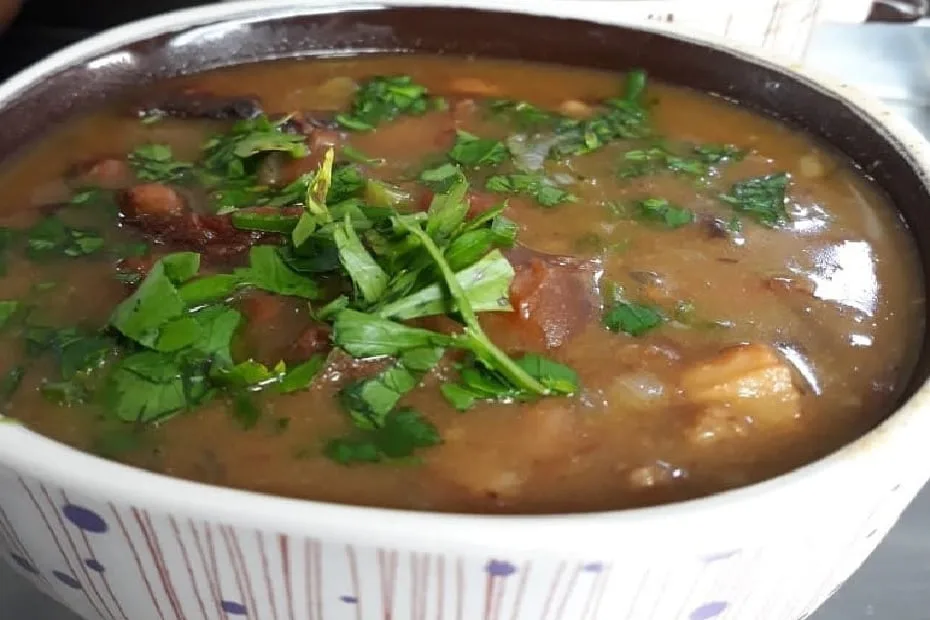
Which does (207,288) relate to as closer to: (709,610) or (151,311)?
(151,311)

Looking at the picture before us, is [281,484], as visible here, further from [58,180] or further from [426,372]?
[58,180]

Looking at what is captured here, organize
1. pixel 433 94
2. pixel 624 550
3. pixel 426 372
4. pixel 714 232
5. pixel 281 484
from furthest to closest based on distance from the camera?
pixel 433 94 → pixel 714 232 → pixel 426 372 → pixel 281 484 → pixel 624 550

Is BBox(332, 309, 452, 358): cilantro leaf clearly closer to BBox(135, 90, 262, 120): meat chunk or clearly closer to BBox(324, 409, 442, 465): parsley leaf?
BBox(324, 409, 442, 465): parsley leaf

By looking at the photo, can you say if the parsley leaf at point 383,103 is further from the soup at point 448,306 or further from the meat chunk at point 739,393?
the meat chunk at point 739,393

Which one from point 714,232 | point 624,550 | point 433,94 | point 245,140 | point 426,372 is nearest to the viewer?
point 624,550

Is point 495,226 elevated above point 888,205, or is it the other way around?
point 495,226

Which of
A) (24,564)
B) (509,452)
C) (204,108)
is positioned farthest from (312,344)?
(204,108)

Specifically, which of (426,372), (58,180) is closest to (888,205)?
(426,372)
